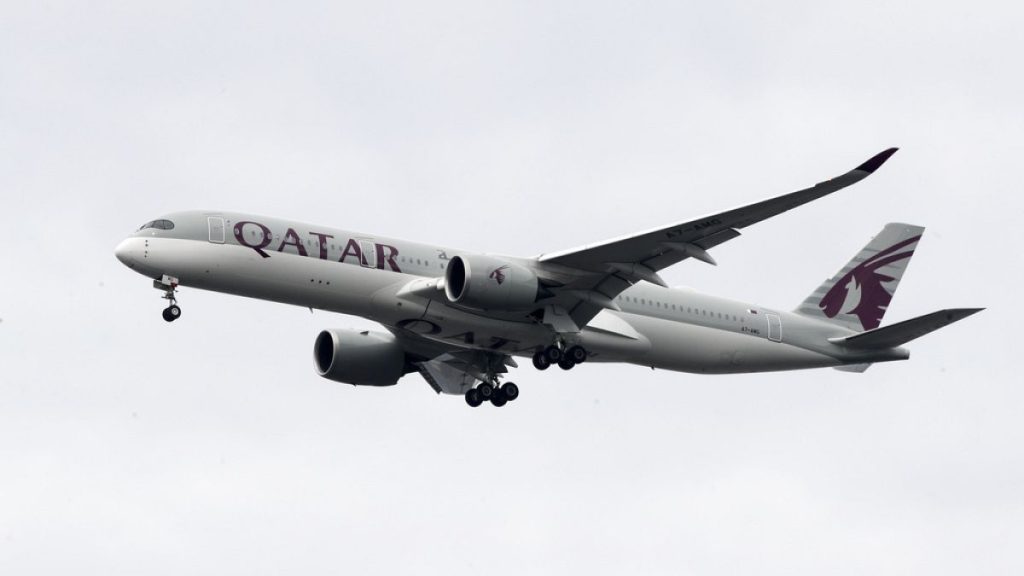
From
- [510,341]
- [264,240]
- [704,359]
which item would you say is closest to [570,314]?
[510,341]

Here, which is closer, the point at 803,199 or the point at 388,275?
the point at 803,199

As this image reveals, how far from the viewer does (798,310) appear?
5238 centimetres

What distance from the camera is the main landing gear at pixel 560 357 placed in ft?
151

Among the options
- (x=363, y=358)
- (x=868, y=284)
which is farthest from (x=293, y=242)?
(x=868, y=284)

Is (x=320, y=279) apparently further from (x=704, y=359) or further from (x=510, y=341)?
(x=704, y=359)

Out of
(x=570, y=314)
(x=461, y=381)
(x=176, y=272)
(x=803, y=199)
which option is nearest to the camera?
(x=803, y=199)

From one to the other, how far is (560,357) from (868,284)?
13302 millimetres

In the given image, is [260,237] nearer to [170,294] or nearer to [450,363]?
[170,294]

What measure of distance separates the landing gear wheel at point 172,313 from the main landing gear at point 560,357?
9.99 meters

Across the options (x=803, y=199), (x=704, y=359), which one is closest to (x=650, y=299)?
(x=704, y=359)

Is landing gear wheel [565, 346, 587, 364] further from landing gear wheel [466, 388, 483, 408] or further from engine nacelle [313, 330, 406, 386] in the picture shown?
engine nacelle [313, 330, 406, 386]

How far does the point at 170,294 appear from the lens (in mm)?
43250

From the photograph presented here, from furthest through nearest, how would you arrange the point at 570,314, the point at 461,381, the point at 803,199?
the point at 461,381
the point at 570,314
the point at 803,199

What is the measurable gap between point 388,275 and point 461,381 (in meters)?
7.54
